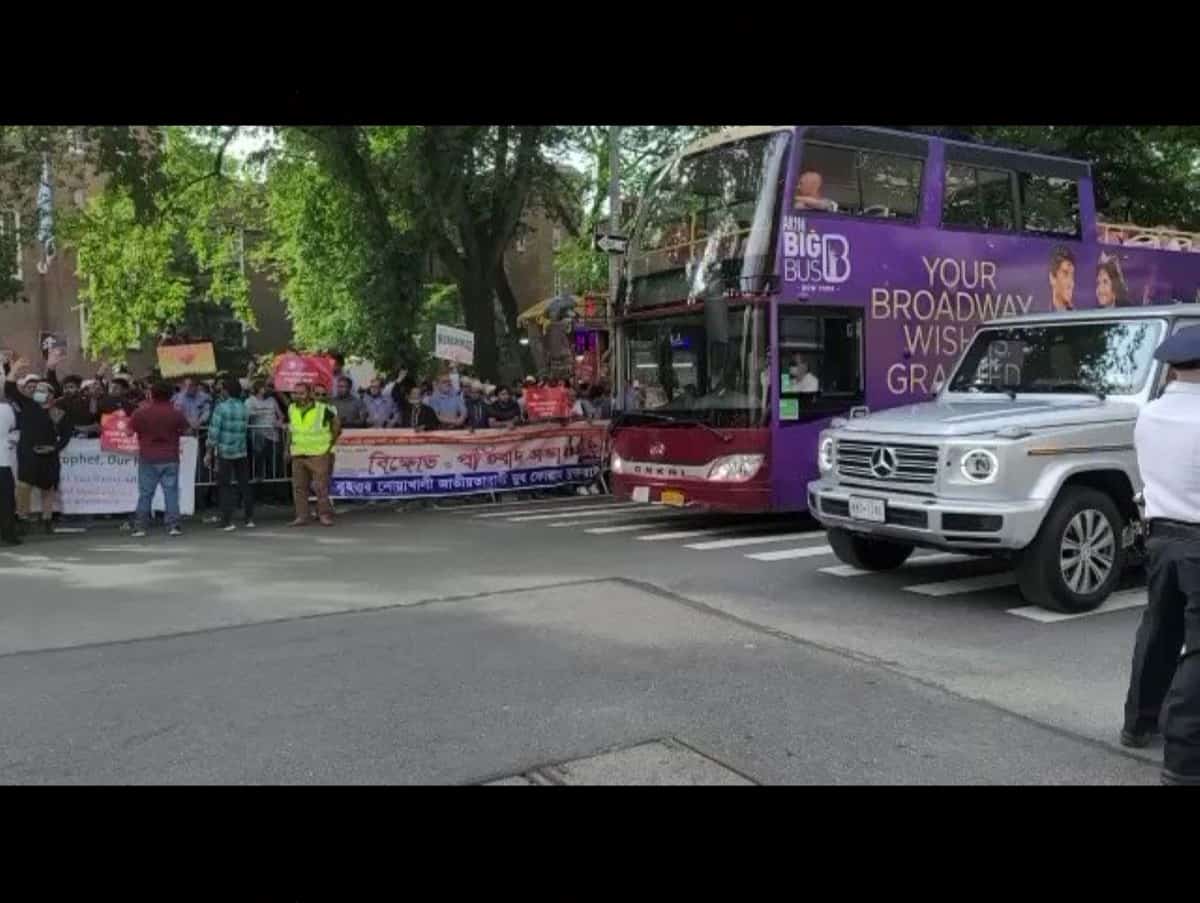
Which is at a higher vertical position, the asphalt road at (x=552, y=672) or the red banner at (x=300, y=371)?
the red banner at (x=300, y=371)

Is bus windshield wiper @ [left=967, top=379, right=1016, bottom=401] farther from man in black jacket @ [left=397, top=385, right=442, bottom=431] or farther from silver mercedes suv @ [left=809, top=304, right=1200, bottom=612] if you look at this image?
man in black jacket @ [left=397, top=385, right=442, bottom=431]

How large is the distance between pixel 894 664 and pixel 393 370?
14766mm

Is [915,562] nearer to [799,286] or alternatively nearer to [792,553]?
[792,553]

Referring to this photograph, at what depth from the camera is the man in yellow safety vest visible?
40.7ft

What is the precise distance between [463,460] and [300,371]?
2.51 metres

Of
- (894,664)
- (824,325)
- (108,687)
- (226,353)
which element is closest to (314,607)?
(108,687)

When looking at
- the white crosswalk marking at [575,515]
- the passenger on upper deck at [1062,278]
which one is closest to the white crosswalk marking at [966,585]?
the white crosswalk marking at [575,515]

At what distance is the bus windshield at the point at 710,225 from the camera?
10.6m

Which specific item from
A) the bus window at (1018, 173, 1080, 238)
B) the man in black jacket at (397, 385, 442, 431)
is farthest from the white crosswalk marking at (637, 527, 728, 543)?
the bus window at (1018, 173, 1080, 238)

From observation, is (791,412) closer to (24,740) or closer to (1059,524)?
(1059,524)

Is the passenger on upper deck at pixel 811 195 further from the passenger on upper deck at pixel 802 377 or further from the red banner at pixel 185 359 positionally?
the red banner at pixel 185 359

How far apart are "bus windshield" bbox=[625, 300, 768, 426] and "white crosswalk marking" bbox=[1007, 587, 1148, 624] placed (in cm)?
379

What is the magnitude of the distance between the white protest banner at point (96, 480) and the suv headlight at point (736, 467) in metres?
6.46
